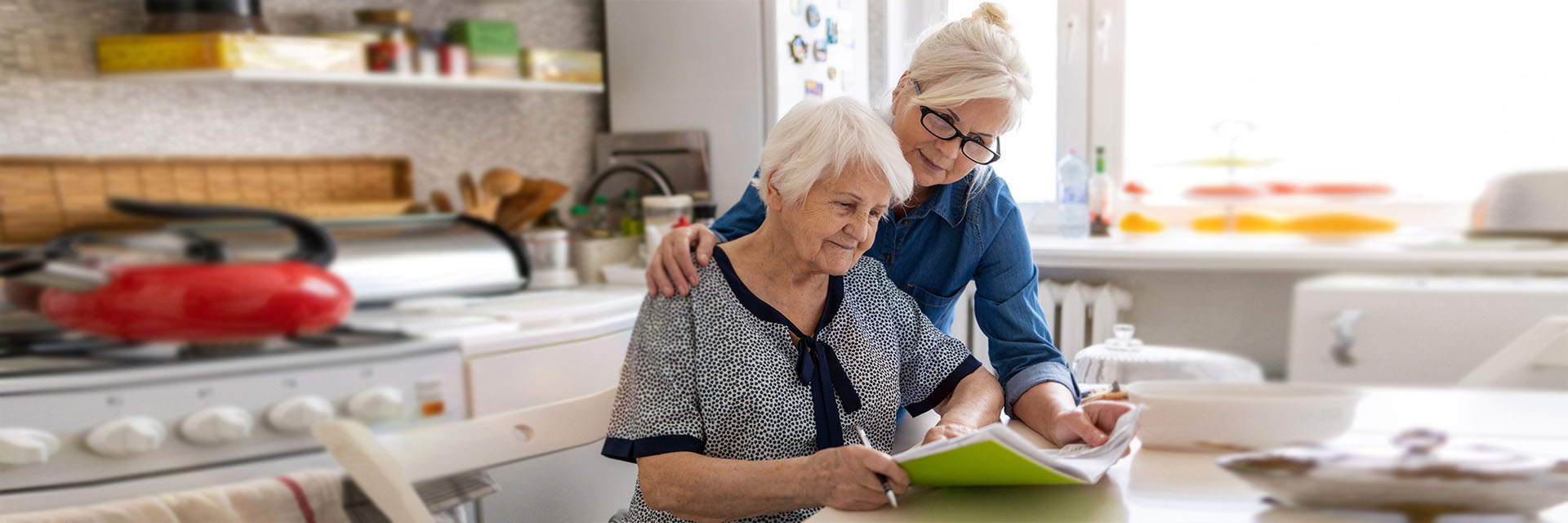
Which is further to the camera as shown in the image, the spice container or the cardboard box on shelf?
the spice container

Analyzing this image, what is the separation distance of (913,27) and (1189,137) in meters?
0.55

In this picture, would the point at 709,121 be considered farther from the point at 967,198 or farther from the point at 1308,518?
the point at 1308,518

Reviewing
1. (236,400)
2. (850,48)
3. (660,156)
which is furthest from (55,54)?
(850,48)

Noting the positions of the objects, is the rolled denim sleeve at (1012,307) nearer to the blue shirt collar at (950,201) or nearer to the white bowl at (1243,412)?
the blue shirt collar at (950,201)

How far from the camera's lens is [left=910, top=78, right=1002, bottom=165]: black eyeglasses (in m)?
0.75

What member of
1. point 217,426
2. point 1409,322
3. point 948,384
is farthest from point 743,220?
point 1409,322

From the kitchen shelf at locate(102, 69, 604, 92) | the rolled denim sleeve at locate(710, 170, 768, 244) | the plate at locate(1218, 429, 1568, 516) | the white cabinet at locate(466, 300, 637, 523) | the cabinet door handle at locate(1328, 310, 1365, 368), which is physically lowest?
the white cabinet at locate(466, 300, 637, 523)

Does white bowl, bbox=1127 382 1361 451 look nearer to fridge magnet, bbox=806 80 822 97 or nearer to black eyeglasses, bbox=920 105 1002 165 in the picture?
black eyeglasses, bbox=920 105 1002 165

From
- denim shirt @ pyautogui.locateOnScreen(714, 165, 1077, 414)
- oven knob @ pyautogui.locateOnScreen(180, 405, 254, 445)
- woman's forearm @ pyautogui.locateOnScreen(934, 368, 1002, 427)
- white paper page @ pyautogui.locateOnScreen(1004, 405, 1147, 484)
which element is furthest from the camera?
denim shirt @ pyautogui.locateOnScreen(714, 165, 1077, 414)

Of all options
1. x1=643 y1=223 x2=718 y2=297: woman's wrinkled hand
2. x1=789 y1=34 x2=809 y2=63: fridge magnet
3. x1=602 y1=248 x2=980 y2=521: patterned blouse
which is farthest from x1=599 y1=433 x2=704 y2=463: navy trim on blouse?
x1=789 y1=34 x2=809 y2=63: fridge magnet

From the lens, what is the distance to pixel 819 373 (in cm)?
71

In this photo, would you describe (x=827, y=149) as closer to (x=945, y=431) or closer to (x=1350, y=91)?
(x=945, y=431)

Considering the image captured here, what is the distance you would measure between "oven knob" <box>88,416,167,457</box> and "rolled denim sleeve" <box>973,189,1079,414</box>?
2.19 feet

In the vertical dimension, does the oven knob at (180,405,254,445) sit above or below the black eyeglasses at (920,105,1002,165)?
below
